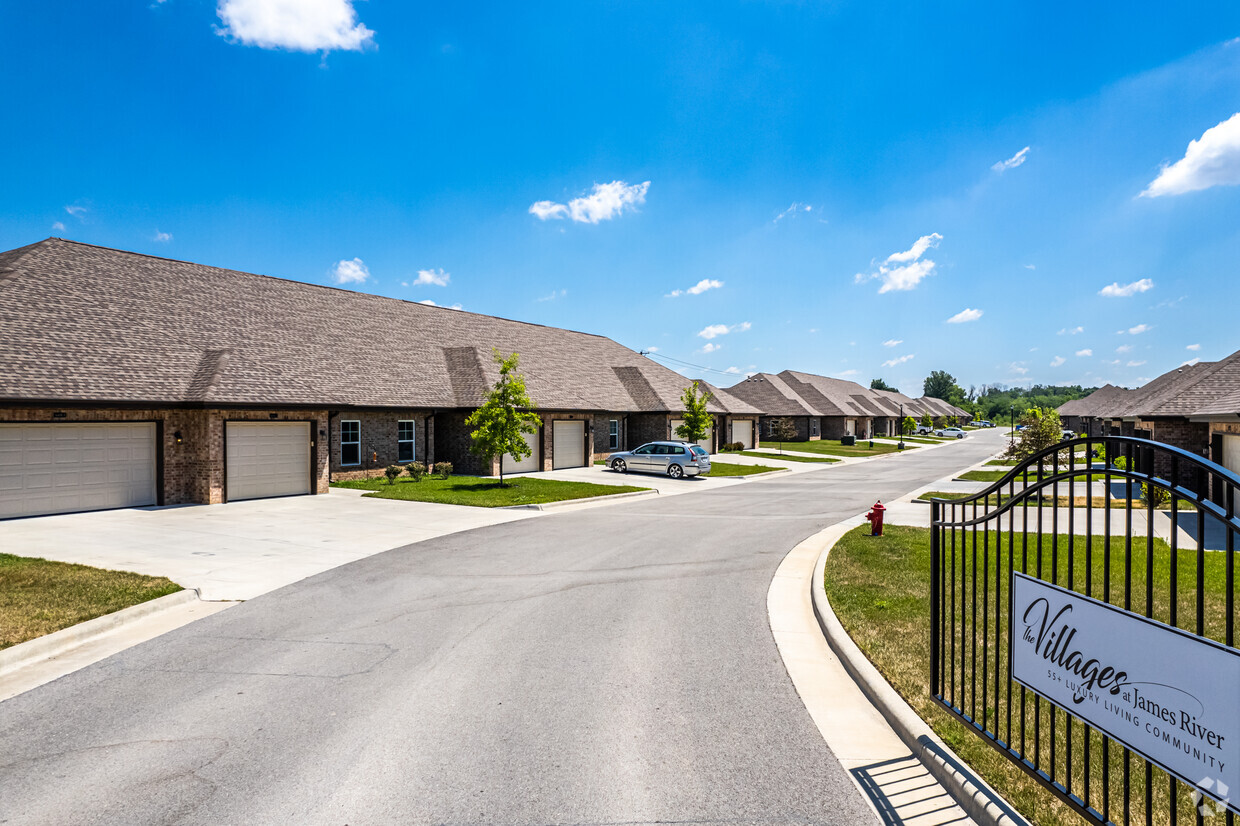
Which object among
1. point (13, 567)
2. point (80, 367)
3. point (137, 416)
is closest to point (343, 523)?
point (13, 567)

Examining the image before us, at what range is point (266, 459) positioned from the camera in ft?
72.6

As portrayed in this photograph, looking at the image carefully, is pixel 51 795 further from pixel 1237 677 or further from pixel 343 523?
pixel 343 523

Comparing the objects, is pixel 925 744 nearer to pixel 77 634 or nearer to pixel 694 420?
pixel 77 634

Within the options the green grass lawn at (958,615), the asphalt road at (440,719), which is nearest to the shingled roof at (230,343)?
the asphalt road at (440,719)

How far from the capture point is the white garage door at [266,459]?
69.7 ft

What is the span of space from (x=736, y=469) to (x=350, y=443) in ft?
64.0

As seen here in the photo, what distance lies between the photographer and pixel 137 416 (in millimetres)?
19547

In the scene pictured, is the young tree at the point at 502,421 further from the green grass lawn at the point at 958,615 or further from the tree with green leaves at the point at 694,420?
the tree with green leaves at the point at 694,420

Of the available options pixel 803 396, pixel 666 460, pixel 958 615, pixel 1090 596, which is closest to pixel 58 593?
pixel 1090 596

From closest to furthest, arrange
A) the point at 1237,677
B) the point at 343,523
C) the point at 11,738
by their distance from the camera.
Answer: the point at 1237,677 < the point at 11,738 < the point at 343,523

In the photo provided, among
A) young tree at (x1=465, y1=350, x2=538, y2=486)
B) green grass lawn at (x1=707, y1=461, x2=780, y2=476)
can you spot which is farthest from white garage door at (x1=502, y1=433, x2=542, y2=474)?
green grass lawn at (x1=707, y1=461, x2=780, y2=476)

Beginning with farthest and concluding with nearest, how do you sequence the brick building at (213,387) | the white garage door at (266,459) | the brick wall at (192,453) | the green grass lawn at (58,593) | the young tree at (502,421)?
the young tree at (502,421)
the white garage door at (266,459)
the brick wall at (192,453)
the brick building at (213,387)
the green grass lawn at (58,593)

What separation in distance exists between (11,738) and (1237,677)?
8322 millimetres

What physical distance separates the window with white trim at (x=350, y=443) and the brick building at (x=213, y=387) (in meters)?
0.05
